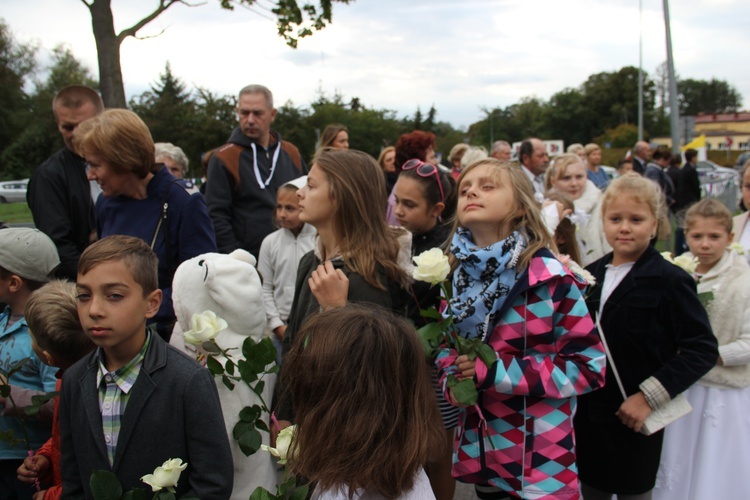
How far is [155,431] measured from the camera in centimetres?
195

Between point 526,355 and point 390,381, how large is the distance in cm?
89

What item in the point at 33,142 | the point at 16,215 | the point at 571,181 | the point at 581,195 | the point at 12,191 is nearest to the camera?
the point at 571,181

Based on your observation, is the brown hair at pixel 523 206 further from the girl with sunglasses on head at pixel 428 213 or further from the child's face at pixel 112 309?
the child's face at pixel 112 309

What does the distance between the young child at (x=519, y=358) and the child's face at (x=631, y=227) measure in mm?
636

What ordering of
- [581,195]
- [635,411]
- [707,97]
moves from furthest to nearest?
[707,97] → [581,195] → [635,411]

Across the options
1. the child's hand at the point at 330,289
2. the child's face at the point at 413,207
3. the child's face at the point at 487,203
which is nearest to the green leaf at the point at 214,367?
the child's hand at the point at 330,289

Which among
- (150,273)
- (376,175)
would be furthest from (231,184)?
(150,273)

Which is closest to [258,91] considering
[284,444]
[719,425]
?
[284,444]

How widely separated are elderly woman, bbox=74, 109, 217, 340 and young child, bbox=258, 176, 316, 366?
0.86m

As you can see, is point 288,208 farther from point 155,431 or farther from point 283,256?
point 155,431

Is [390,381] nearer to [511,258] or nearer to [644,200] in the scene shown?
[511,258]

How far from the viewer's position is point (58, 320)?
94.3 inches

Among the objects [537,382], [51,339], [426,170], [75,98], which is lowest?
[537,382]

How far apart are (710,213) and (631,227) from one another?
1.06m
